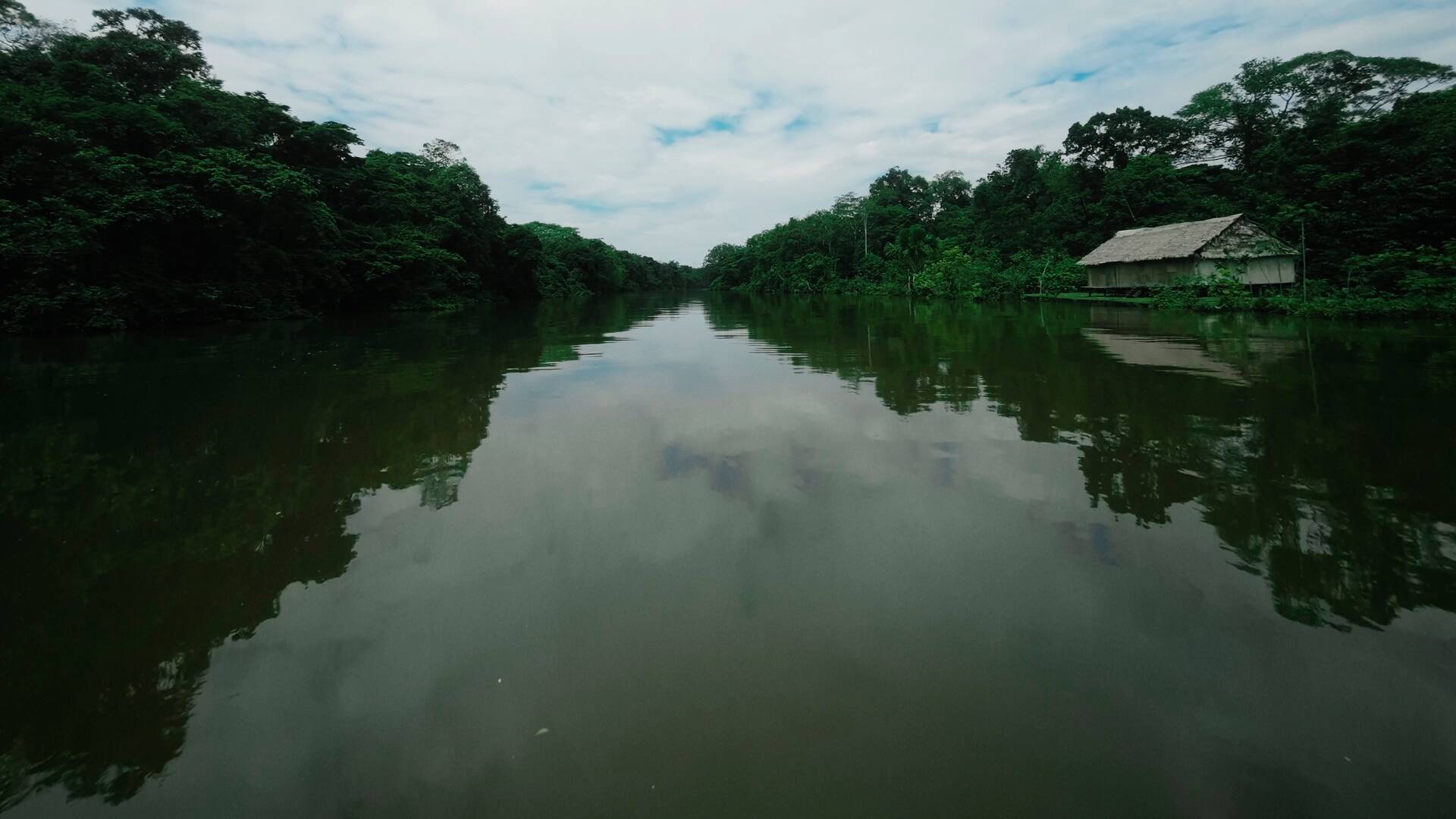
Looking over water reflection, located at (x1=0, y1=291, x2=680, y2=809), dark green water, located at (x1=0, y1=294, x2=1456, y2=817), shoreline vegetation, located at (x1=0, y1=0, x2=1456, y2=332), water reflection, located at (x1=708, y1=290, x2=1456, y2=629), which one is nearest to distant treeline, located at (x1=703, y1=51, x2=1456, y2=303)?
shoreline vegetation, located at (x1=0, y1=0, x2=1456, y2=332)

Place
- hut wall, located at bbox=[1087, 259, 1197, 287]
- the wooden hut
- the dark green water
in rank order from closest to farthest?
the dark green water
the wooden hut
hut wall, located at bbox=[1087, 259, 1197, 287]

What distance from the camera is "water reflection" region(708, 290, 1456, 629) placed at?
2.97 meters

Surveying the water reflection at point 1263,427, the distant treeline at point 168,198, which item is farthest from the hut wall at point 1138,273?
the distant treeline at point 168,198

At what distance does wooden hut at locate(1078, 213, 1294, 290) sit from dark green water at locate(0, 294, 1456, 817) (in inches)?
718

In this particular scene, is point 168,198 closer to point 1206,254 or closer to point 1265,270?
point 1206,254

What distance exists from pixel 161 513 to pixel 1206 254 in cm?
2694

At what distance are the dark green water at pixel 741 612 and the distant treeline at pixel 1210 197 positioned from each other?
596 inches

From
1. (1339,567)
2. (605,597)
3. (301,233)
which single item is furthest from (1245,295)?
(301,233)

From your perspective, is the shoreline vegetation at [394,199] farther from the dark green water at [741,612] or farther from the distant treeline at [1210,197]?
the dark green water at [741,612]

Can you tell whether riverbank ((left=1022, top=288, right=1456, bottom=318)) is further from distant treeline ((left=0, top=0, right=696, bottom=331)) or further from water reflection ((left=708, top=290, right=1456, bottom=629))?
distant treeline ((left=0, top=0, right=696, bottom=331))

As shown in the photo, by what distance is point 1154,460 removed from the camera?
4.45 m

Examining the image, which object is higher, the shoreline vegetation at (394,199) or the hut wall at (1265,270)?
the shoreline vegetation at (394,199)

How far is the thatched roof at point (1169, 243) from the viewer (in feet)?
70.2

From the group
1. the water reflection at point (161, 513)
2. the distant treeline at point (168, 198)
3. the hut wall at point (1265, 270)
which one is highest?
the distant treeline at point (168, 198)
